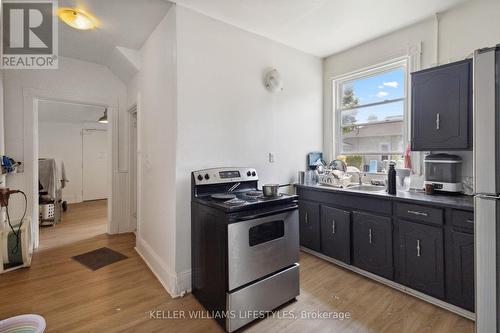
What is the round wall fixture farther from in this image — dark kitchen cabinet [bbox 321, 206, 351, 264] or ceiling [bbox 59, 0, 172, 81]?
dark kitchen cabinet [bbox 321, 206, 351, 264]

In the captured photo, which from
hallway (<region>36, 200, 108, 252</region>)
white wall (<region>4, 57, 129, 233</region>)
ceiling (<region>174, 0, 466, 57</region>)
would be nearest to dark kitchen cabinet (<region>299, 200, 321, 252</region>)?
ceiling (<region>174, 0, 466, 57</region>)

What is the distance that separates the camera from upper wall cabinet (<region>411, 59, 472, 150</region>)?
2.03m

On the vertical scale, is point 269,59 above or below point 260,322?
above

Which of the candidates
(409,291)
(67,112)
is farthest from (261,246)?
(67,112)

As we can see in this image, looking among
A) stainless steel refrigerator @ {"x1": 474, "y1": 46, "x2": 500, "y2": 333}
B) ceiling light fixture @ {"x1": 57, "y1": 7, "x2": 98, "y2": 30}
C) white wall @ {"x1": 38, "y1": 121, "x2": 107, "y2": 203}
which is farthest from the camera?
white wall @ {"x1": 38, "y1": 121, "x2": 107, "y2": 203}

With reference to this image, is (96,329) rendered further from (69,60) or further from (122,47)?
(69,60)

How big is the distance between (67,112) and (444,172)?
697 centimetres

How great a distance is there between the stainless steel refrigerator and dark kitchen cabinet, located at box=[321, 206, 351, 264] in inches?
55.7

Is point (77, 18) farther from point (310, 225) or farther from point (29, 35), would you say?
point (310, 225)

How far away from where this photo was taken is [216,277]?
1812mm

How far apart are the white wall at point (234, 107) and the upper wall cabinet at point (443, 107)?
134 centimetres

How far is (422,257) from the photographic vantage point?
2.03 meters

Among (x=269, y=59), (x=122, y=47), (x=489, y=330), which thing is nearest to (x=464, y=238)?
(x=489, y=330)

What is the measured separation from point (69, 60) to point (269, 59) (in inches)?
114
